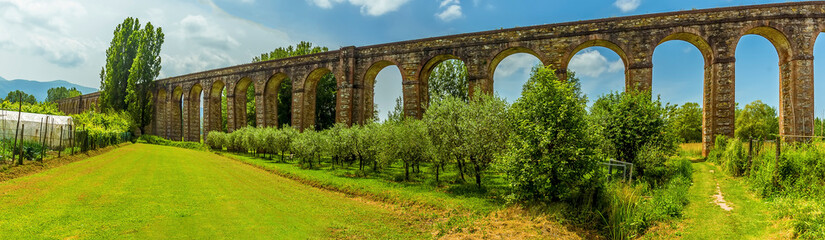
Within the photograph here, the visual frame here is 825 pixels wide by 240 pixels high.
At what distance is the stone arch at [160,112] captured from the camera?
45.0 metres

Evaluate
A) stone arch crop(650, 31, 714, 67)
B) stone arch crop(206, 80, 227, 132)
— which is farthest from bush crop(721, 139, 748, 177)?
stone arch crop(206, 80, 227, 132)

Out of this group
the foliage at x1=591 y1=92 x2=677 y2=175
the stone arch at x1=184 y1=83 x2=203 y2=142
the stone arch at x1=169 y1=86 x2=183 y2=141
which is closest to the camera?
the foliage at x1=591 y1=92 x2=677 y2=175

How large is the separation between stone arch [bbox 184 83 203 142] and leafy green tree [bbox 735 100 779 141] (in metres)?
58.8

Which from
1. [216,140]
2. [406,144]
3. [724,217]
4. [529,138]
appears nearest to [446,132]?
[406,144]

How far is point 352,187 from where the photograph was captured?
14.6 metres

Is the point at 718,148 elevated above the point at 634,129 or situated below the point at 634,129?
below

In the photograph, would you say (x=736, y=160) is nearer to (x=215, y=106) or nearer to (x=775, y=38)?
(x=775, y=38)

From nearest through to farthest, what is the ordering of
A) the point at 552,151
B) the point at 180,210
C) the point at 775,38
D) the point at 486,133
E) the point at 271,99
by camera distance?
the point at 180,210, the point at 552,151, the point at 486,133, the point at 775,38, the point at 271,99

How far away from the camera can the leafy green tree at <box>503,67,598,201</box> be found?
998cm

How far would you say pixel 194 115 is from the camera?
40969 millimetres

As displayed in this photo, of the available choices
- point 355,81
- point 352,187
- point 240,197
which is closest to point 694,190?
point 352,187

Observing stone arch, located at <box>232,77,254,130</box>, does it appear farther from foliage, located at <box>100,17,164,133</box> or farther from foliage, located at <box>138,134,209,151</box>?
foliage, located at <box>100,17,164,133</box>

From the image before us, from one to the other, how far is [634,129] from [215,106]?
38077mm

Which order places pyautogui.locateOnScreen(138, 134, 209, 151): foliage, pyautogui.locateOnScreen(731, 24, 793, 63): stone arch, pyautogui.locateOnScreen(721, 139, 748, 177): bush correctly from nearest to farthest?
1. pyautogui.locateOnScreen(721, 139, 748, 177): bush
2. pyautogui.locateOnScreen(731, 24, 793, 63): stone arch
3. pyautogui.locateOnScreen(138, 134, 209, 151): foliage
